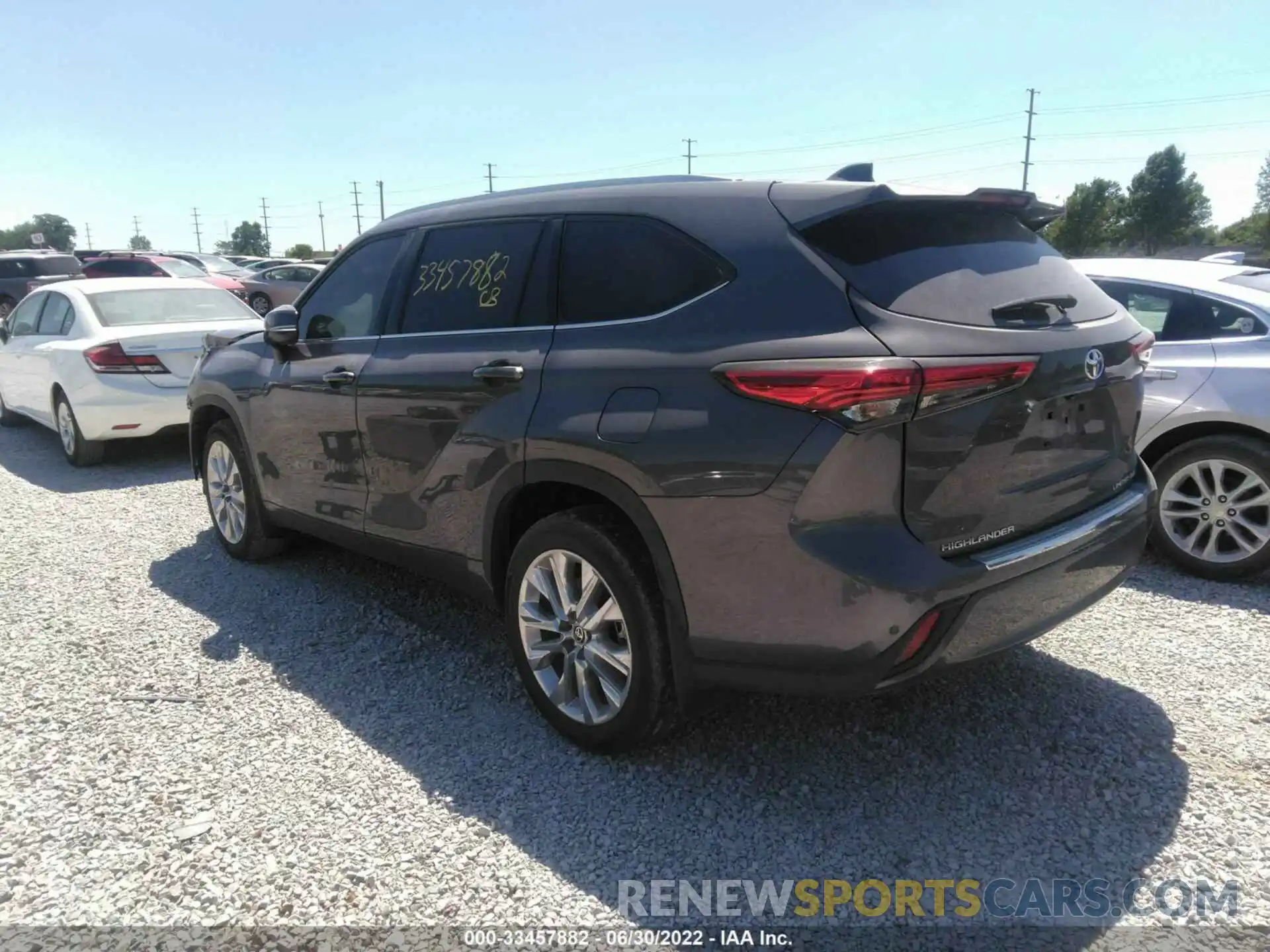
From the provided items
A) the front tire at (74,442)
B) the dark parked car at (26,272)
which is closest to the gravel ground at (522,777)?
the front tire at (74,442)

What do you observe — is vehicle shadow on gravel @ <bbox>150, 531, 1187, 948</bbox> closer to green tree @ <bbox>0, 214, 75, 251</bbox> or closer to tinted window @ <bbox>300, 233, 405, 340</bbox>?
tinted window @ <bbox>300, 233, 405, 340</bbox>

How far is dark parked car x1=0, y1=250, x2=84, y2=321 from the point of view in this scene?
23.9 meters

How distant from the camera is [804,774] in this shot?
295 centimetres

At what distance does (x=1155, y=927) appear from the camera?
226 centimetres

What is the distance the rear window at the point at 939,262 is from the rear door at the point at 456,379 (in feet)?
3.48

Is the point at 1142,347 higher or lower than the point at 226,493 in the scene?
higher

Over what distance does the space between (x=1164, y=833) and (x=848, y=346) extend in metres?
1.68

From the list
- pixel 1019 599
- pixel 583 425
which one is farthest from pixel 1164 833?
pixel 583 425

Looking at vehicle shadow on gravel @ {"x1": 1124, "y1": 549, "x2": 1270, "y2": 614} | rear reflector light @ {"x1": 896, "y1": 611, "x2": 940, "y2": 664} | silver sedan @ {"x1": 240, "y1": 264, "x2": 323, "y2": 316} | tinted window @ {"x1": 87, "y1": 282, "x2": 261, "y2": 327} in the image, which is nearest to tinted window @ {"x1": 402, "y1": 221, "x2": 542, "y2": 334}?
rear reflector light @ {"x1": 896, "y1": 611, "x2": 940, "y2": 664}

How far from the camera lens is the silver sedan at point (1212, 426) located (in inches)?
172

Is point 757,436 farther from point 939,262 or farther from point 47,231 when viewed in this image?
point 47,231

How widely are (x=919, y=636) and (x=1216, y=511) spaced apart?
9.84 ft

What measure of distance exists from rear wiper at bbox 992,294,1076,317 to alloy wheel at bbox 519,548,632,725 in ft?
4.67

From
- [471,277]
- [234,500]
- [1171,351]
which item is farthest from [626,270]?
[1171,351]
